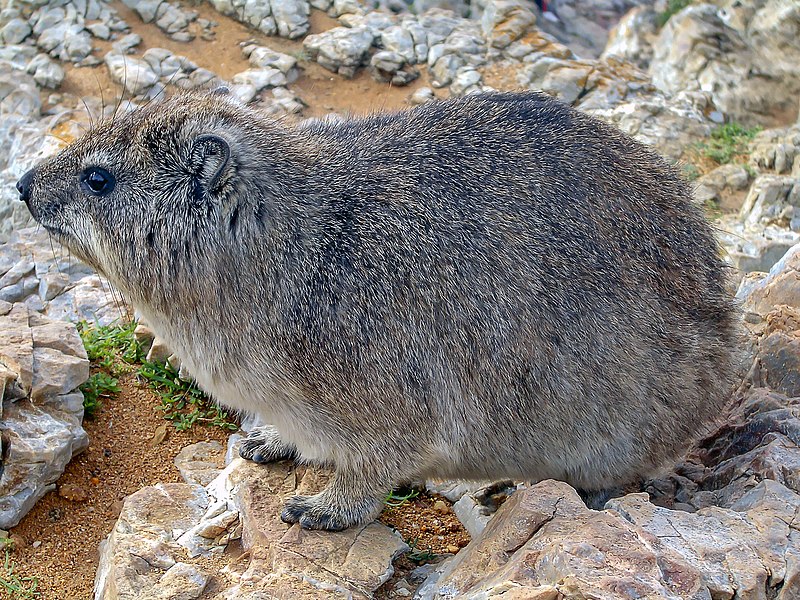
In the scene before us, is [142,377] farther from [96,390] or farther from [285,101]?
[285,101]

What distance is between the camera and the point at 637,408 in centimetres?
464

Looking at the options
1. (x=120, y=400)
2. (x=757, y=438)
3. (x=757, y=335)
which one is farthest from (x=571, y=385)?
(x=120, y=400)

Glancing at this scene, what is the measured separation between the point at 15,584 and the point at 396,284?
2462 millimetres

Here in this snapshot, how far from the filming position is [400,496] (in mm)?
5391

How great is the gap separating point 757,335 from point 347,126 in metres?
2.95

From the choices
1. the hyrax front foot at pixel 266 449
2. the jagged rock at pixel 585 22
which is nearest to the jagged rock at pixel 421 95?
the hyrax front foot at pixel 266 449

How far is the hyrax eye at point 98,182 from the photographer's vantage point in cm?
440

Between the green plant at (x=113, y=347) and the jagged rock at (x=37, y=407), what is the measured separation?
39 cm

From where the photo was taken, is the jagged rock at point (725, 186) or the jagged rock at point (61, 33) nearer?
the jagged rock at point (725, 186)

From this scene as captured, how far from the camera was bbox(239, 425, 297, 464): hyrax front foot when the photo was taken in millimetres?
5020

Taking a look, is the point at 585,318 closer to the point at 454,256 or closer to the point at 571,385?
the point at 571,385

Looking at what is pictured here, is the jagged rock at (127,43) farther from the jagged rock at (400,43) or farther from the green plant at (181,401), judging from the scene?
the green plant at (181,401)

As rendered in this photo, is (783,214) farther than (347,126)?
Yes

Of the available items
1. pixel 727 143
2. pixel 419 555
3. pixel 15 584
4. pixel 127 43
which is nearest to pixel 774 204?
pixel 727 143
